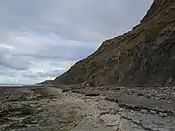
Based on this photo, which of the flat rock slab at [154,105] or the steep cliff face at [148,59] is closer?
the flat rock slab at [154,105]

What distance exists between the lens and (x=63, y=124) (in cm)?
1862

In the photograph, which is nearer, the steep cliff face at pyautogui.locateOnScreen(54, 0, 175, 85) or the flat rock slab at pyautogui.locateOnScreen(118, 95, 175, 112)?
the flat rock slab at pyautogui.locateOnScreen(118, 95, 175, 112)

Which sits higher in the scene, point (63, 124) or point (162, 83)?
point (162, 83)

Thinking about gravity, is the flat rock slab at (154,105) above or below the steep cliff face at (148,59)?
below

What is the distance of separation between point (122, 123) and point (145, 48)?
48.8 m

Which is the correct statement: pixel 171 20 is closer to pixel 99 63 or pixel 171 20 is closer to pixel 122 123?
pixel 99 63

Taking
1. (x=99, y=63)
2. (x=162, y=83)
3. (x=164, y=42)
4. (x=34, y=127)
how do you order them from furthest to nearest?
1. (x=99, y=63)
2. (x=164, y=42)
3. (x=162, y=83)
4. (x=34, y=127)

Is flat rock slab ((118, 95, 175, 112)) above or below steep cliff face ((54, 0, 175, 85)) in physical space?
below

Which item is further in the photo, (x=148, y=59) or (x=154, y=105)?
(x=148, y=59)

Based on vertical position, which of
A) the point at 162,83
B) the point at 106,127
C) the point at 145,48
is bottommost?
the point at 106,127

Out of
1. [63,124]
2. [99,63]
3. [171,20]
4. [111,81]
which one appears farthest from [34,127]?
[99,63]

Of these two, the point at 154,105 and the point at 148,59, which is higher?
the point at 148,59

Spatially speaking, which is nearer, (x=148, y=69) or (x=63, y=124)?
(x=63, y=124)

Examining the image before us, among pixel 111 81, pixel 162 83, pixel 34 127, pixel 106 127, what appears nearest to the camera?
pixel 106 127
